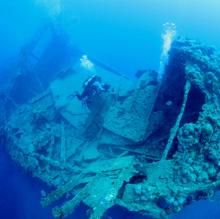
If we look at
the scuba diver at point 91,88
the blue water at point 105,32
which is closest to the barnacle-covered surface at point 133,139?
the scuba diver at point 91,88

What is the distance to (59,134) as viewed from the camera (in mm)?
10117

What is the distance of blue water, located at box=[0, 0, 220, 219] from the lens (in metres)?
10.3

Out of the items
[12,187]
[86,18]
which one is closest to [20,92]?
[12,187]

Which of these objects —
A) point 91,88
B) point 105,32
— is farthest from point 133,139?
point 105,32

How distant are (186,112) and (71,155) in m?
3.82

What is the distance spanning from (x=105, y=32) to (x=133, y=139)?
37138mm

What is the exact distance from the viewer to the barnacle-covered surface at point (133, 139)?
5.20 metres

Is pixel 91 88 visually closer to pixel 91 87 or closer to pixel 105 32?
pixel 91 87

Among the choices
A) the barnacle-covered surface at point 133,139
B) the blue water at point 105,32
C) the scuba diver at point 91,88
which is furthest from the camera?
the blue water at point 105,32

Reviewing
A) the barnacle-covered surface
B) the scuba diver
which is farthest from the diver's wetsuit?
the barnacle-covered surface

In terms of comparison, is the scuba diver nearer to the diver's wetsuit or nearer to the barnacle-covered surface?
the diver's wetsuit

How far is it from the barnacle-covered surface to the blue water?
1.47 meters

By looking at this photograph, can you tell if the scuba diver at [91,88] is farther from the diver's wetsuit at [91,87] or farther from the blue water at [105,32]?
the blue water at [105,32]

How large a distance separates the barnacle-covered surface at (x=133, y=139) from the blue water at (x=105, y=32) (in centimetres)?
147
